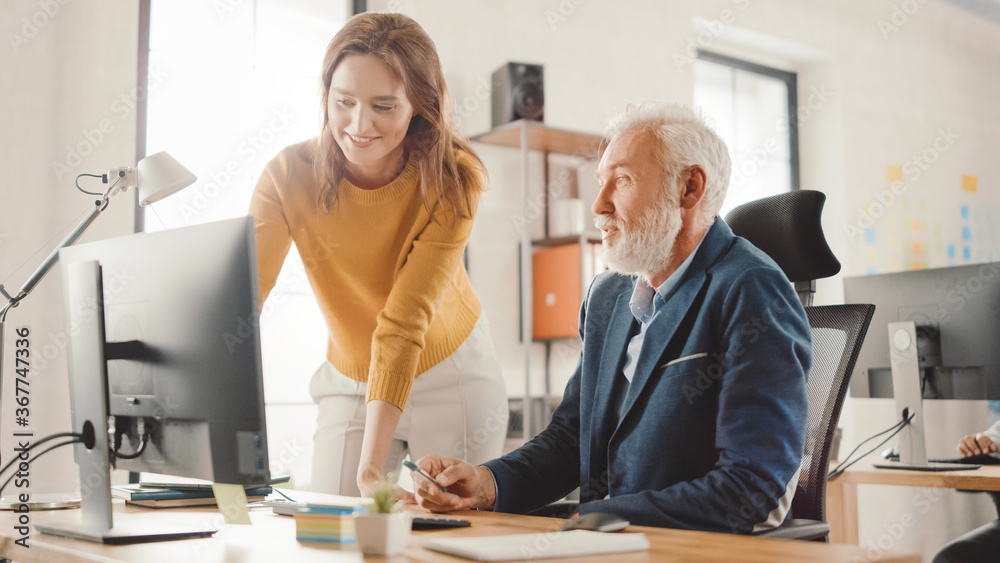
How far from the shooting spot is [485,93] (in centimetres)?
365

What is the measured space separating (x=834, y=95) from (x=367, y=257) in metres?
4.14

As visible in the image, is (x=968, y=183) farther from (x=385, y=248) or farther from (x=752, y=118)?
(x=385, y=248)

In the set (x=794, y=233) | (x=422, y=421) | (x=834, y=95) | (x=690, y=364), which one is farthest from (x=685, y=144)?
(x=834, y=95)

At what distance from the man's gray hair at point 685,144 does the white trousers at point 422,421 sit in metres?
0.64

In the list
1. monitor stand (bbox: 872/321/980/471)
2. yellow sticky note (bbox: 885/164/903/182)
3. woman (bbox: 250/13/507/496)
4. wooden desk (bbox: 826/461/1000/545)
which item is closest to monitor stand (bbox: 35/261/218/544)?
woman (bbox: 250/13/507/496)

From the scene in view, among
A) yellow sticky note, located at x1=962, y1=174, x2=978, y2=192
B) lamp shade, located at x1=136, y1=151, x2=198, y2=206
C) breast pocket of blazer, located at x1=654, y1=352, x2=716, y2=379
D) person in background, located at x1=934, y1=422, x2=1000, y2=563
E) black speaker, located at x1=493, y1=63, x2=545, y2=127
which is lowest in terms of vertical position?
person in background, located at x1=934, y1=422, x2=1000, y2=563

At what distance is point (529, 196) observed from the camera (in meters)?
3.73

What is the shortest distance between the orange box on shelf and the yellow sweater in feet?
5.33

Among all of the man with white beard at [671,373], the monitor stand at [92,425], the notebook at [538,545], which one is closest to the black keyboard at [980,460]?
the man with white beard at [671,373]

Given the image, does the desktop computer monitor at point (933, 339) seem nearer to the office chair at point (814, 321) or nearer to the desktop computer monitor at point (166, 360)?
the office chair at point (814, 321)

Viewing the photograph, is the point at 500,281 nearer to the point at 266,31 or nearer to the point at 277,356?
the point at 277,356

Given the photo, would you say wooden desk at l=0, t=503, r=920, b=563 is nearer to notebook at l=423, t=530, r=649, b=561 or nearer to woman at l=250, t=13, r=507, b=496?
notebook at l=423, t=530, r=649, b=561

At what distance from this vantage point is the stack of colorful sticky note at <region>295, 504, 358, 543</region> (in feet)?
3.18

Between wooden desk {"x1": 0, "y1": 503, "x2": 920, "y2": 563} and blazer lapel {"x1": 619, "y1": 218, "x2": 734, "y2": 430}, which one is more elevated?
blazer lapel {"x1": 619, "y1": 218, "x2": 734, "y2": 430}
